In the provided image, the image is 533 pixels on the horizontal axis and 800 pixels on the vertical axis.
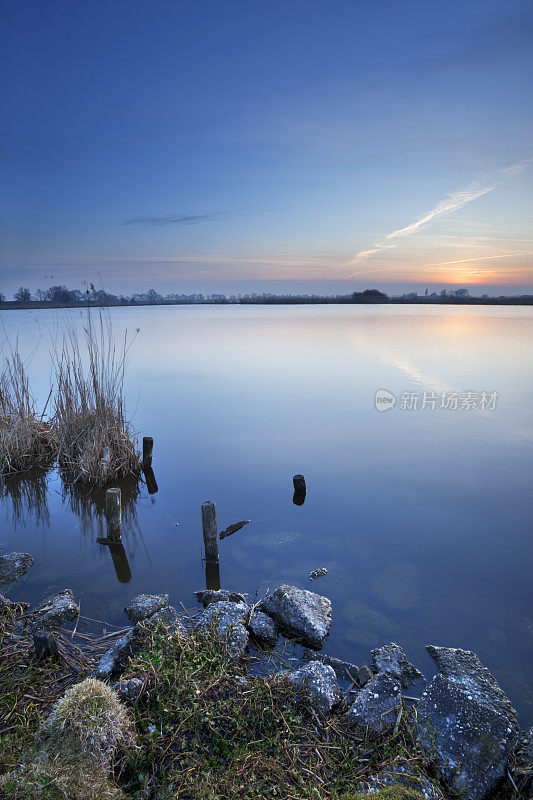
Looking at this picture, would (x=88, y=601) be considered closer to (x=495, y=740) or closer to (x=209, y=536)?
(x=209, y=536)

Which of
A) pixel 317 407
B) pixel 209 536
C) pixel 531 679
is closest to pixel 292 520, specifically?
pixel 209 536

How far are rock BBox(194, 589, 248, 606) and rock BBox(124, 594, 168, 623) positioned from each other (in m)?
0.51

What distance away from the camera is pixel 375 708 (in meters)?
3.81

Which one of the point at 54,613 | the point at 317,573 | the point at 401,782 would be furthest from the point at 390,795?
the point at 54,613

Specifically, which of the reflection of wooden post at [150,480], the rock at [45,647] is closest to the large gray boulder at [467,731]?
the rock at [45,647]

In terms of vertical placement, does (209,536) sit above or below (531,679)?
above

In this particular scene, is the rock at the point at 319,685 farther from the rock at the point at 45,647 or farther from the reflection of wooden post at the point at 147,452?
the reflection of wooden post at the point at 147,452

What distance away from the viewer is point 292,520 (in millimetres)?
8664

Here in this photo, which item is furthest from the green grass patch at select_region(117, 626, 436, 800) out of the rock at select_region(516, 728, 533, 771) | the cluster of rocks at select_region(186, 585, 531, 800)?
the rock at select_region(516, 728, 533, 771)

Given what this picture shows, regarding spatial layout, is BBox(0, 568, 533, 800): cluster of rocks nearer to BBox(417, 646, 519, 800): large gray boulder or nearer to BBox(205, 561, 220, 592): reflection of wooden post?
BBox(417, 646, 519, 800): large gray boulder

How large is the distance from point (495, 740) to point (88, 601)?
16.7 ft

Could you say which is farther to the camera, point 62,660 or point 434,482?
point 434,482

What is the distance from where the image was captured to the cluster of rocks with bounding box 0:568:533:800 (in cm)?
340

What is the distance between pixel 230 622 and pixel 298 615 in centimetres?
86
